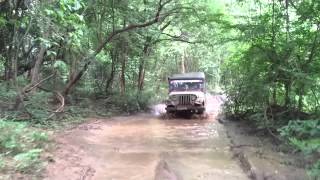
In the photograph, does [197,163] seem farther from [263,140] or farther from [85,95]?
[85,95]

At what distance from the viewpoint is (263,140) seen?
1327cm

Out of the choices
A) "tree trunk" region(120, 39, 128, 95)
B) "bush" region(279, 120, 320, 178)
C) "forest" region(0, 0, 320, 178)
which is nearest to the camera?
"bush" region(279, 120, 320, 178)

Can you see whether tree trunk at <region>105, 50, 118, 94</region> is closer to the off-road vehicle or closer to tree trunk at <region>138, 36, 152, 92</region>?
tree trunk at <region>138, 36, 152, 92</region>

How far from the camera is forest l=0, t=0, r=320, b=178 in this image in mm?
10493

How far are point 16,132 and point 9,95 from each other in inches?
239

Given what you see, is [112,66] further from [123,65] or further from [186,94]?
[186,94]

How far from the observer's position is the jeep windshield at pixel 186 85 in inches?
922

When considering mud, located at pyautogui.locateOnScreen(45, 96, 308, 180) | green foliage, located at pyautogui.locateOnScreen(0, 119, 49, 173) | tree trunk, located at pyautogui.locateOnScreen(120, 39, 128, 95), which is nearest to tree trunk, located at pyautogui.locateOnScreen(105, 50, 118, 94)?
tree trunk, located at pyautogui.locateOnScreen(120, 39, 128, 95)

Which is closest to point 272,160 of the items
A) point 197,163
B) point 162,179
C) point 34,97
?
point 197,163

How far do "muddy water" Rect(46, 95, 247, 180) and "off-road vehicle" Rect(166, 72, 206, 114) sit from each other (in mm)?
3987

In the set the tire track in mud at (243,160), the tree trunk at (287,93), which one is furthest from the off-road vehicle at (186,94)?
the tree trunk at (287,93)

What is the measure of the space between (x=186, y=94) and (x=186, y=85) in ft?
3.79

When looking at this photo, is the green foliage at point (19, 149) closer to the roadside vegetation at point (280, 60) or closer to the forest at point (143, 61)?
the forest at point (143, 61)

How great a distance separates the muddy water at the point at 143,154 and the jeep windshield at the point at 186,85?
5268 mm
